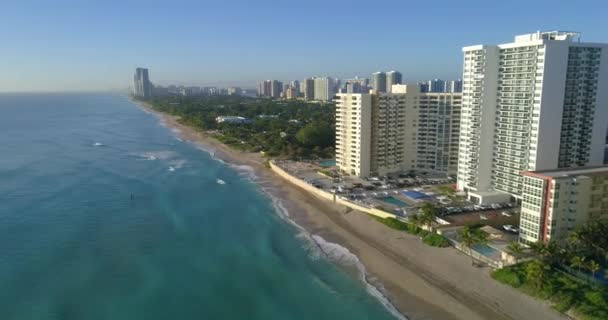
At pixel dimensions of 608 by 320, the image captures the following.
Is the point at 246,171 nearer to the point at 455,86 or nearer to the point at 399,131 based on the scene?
the point at 399,131

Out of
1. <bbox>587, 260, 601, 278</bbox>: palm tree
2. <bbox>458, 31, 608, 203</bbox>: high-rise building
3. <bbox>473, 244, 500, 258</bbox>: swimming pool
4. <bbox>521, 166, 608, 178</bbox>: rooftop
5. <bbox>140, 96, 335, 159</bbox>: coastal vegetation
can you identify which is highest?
<bbox>458, 31, 608, 203</bbox>: high-rise building

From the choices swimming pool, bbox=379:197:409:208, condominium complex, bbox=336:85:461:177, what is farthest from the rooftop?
condominium complex, bbox=336:85:461:177

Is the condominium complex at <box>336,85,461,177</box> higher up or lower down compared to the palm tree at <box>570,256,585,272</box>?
higher up

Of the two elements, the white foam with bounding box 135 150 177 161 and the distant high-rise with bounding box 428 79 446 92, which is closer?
the white foam with bounding box 135 150 177 161

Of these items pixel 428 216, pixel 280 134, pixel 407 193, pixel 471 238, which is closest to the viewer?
pixel 471 238

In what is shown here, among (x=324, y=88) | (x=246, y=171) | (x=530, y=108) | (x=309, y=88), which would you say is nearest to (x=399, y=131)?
(x=530, y=108)

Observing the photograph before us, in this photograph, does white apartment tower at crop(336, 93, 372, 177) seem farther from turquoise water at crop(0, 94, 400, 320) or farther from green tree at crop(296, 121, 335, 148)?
green tree at crop(296, 121, 335, 148)
